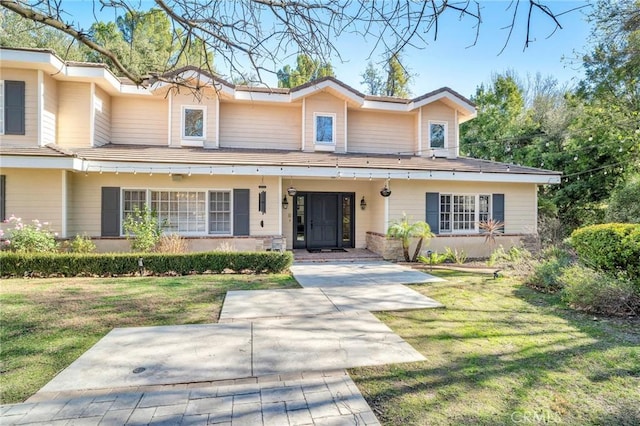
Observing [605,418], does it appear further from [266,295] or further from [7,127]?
[7,127]

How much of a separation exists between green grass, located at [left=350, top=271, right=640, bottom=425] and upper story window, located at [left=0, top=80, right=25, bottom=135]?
11439mm

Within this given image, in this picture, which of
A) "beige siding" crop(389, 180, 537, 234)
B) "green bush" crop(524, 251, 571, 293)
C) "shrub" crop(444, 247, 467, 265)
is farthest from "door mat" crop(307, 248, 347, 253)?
"green bush" crop(524, 251, 571, 293)

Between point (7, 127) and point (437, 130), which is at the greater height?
point (437, 130)

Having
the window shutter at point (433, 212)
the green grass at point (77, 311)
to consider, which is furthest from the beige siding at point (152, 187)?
the window shutter at point (433, 212)

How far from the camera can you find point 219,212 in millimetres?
11164

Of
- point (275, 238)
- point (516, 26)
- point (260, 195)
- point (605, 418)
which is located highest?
point (516, 26)

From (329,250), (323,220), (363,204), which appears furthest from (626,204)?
(323,220)

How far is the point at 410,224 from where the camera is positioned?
11.6 meters

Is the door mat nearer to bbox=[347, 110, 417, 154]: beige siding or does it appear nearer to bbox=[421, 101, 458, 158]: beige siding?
bbox=[347, 110, 417, 154]: beige siding

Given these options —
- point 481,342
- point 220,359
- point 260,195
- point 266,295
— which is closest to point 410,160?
point 260,195

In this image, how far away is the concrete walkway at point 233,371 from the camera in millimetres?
2641

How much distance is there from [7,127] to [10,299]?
6685mm

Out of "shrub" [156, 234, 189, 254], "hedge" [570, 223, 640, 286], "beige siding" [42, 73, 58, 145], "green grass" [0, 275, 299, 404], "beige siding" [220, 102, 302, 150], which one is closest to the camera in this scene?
"green grass" [0, 275, 299, 404]

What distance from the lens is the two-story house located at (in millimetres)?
9711
